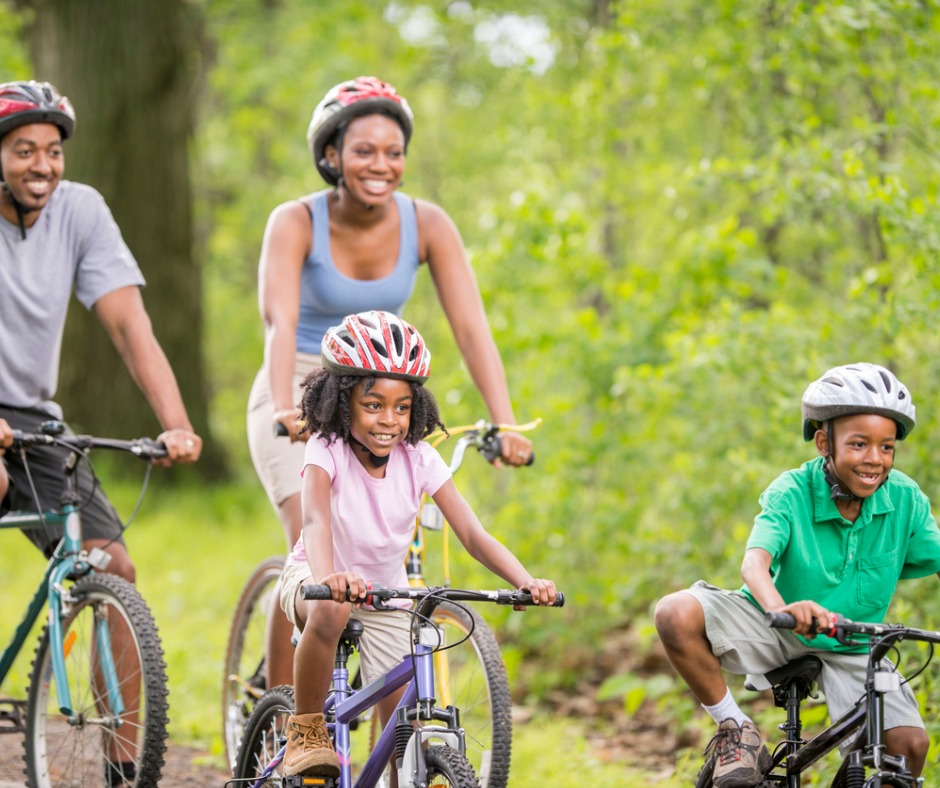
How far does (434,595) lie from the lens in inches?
139

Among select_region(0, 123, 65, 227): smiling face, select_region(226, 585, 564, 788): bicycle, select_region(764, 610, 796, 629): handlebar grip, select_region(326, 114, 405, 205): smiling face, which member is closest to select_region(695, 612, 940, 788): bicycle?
select_region(764, 610, 796, 629): handlebar grip

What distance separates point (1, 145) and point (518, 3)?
764 cm

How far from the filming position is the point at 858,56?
6895 millimetres

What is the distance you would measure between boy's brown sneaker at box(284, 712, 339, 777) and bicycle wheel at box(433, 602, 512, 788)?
0.58m

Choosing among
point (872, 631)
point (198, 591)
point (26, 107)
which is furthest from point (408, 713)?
point (198, 591)

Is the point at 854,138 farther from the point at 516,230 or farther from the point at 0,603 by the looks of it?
the point at 0,603

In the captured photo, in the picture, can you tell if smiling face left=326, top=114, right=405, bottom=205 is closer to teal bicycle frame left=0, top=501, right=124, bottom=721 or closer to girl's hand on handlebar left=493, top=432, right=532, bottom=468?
girl's hand on handlebar left=493, top=432, right=532, bottom=468

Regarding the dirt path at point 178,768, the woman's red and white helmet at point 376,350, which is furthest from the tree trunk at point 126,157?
the woman's red and white helmet at point 376,350

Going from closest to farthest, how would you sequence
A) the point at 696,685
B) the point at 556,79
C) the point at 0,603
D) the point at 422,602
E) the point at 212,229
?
the point at 422,602 → the point at 696,685 → the point at 0,603 → the point at 556,79 → the point at 212,229

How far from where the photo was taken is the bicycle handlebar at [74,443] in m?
4.48

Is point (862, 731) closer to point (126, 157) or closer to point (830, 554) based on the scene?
point (830, 554)

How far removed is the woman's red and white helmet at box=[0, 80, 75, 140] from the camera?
4641 millimetres

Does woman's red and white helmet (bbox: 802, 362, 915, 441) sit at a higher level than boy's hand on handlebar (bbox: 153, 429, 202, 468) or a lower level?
higher

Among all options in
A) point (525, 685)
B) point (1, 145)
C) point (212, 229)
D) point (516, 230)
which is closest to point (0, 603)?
point (525, 685)
